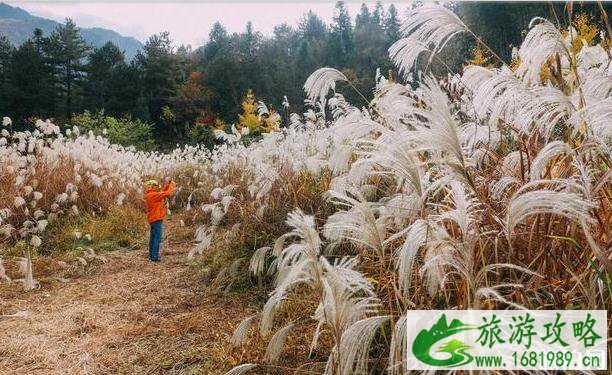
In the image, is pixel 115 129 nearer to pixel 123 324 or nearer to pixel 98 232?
pixel 98 232

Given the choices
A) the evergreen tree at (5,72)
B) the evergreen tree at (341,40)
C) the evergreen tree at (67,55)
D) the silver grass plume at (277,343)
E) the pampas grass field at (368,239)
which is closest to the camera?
the pampas grass field at (368,239)

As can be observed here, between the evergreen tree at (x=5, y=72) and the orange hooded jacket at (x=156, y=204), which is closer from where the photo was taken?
the orange hooded jacket at (x=156, y=204)

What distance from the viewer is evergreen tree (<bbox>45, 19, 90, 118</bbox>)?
37.3 m

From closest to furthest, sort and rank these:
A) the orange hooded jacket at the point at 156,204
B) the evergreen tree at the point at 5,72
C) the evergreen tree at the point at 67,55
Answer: the orange hooded jacket at the point at 156,204
the evergreen tree at the point at 5,72
the evergreen tree at the point at 67,55

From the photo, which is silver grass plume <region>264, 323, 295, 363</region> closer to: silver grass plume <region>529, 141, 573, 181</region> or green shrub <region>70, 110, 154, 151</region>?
→ silver grass plume <region>529, 141, 573, 181</region>

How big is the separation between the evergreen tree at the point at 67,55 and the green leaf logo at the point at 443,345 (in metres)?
40.3

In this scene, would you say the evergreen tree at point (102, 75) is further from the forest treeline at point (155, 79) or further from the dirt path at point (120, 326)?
the dirt path at point (120, 326)

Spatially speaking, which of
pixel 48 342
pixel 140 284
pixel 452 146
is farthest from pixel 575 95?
A: pixel 140 284

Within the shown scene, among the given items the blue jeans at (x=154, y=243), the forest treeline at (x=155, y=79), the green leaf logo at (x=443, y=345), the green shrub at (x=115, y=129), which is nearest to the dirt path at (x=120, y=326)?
the blue jeans at (x=154, y=243)

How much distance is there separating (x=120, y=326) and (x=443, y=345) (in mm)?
2830

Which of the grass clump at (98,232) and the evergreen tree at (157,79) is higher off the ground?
the evergreen tree at (157,79)

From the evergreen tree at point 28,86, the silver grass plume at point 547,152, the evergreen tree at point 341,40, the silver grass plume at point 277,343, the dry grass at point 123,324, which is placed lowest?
the dry grass at point 123,324

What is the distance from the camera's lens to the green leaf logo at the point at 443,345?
1.42 meters

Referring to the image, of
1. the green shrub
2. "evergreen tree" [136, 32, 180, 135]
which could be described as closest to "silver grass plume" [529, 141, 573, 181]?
the green shrub
